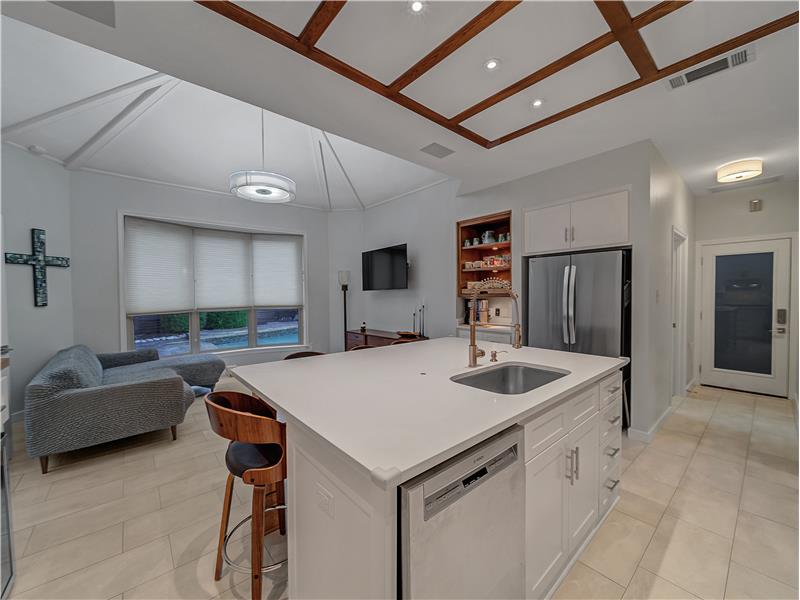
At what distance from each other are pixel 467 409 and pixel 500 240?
3.42 meters

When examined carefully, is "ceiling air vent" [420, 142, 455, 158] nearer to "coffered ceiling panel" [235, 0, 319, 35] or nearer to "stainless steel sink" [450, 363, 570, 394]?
"coffered ceiling panel" [235, 0, 319, 35]

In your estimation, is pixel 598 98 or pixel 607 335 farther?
pixel 607 335

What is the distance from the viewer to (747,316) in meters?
4.39

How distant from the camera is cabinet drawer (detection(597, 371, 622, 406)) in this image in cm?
189

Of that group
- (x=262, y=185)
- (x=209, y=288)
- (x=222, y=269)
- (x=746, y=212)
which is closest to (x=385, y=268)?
(x=262, y=185)

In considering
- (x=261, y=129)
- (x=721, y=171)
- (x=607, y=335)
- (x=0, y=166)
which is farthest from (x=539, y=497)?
(x=0, y=166)

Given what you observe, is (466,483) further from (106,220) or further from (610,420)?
(106,220)

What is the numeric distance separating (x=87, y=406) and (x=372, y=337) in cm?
350

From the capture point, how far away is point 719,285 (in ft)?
15.0

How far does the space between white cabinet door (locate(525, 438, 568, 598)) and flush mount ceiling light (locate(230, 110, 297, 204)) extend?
127 inches

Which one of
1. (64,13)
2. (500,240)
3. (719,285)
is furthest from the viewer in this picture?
(719,285)

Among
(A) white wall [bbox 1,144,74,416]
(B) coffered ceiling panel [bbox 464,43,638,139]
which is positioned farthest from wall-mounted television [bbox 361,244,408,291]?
(A) white wall [bbox 1,144,74,416]

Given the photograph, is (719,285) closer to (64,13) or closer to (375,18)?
(375,18)

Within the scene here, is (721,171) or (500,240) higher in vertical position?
(721,171)
